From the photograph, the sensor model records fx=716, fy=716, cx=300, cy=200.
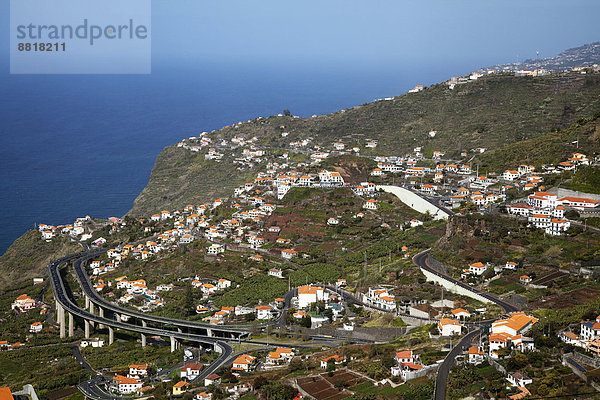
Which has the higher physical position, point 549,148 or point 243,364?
point 549,148

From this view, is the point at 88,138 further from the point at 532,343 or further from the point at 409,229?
the point at 532,343

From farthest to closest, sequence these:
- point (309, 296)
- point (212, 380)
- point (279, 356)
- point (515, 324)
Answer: point (309, 296) < point (279, 356) < point (212, 380) < point (515, 324)

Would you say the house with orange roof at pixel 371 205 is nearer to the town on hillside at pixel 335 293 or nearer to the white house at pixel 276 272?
the town on hillside at pixel 335 293

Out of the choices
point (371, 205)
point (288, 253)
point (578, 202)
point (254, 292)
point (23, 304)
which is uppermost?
point (578, 202)

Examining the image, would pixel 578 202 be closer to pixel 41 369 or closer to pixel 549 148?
pixel 549 148

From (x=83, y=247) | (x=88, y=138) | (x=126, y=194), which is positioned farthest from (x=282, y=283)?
(x=88, y=138)

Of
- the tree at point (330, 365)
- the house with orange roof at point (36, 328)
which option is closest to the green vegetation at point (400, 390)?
the tree at point (330, 365)

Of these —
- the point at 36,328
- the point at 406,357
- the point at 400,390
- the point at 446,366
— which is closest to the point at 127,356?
the point at 36,328
